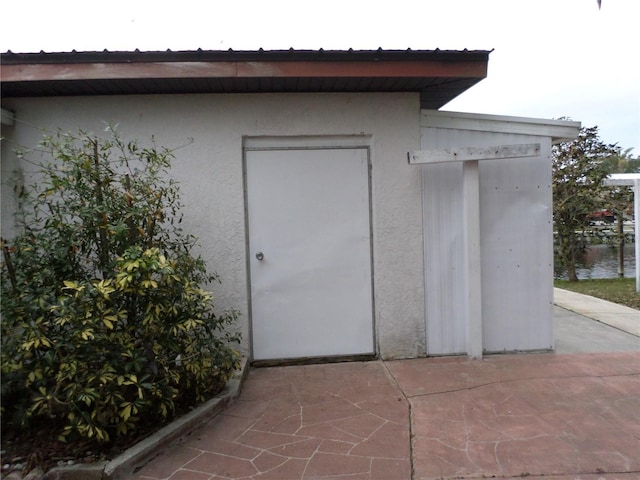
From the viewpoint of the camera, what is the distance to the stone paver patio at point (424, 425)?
2814 millimetres

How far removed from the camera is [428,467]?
111 inches

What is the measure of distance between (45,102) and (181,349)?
114 inches

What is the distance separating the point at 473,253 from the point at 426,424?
76.8 inches

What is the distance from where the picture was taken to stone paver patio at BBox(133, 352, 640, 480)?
2.81 meters

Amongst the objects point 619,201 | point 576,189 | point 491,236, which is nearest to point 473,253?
point 491,236

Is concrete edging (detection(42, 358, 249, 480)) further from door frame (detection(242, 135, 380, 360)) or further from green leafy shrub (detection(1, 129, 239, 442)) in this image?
door frame (detection(242, 135, 380, 360))

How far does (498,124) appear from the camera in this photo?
4.77 metres

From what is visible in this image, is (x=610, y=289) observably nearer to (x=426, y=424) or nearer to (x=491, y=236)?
(x=491, y=236)

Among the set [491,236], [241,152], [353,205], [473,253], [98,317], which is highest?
[241,152]

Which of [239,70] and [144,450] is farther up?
[239,70]

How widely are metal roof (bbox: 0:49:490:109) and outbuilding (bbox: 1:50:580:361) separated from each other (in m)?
0.09

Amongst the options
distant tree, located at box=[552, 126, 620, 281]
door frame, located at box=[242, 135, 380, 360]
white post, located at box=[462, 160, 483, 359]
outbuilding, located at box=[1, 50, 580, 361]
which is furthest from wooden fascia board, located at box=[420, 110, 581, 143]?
distant tree, located at box=[552, 126, 620, 281]

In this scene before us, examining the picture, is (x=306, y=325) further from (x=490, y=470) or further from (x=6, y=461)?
(x=6, y=461)

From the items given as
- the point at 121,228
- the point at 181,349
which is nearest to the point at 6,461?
the point at 181,349
